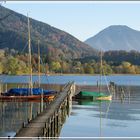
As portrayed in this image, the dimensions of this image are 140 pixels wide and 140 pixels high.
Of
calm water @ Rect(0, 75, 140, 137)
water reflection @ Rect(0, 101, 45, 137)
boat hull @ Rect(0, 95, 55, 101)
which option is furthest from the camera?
boat hull @ Rect(0, 95, 55, 101)

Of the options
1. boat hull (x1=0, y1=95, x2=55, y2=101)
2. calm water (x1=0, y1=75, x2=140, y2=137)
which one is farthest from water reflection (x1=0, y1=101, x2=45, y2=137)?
boat hull (x1=0, y1=95, x2=55, y2=101)

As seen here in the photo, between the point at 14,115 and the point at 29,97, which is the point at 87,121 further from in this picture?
the point at 29,97

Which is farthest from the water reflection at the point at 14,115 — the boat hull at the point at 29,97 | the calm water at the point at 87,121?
the boat hull at the point at 29,97

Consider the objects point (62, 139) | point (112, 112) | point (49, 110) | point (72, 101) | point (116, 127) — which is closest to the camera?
point (62, 139)

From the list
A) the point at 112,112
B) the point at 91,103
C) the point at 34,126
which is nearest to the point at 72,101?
the point at 91,103

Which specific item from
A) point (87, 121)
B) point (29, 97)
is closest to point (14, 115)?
point (87, 121)

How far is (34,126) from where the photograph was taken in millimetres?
30250

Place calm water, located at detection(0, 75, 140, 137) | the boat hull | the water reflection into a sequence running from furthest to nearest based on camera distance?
the boat hull, the water reflection, calm water, located at detection(0, 75, 140, 137)

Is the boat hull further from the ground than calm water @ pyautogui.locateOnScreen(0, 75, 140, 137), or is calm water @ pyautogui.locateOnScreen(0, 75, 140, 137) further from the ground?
the boat hull

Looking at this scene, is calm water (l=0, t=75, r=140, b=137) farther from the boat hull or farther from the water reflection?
the boat hull

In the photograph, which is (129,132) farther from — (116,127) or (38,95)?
(38,95)

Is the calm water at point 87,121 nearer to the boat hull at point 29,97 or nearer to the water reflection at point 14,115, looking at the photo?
the water reflection at point 14,115

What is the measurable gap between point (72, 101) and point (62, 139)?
4542 cm

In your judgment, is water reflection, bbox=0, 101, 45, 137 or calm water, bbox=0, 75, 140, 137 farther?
water reflection, bbox=0, 101, 45, 137
